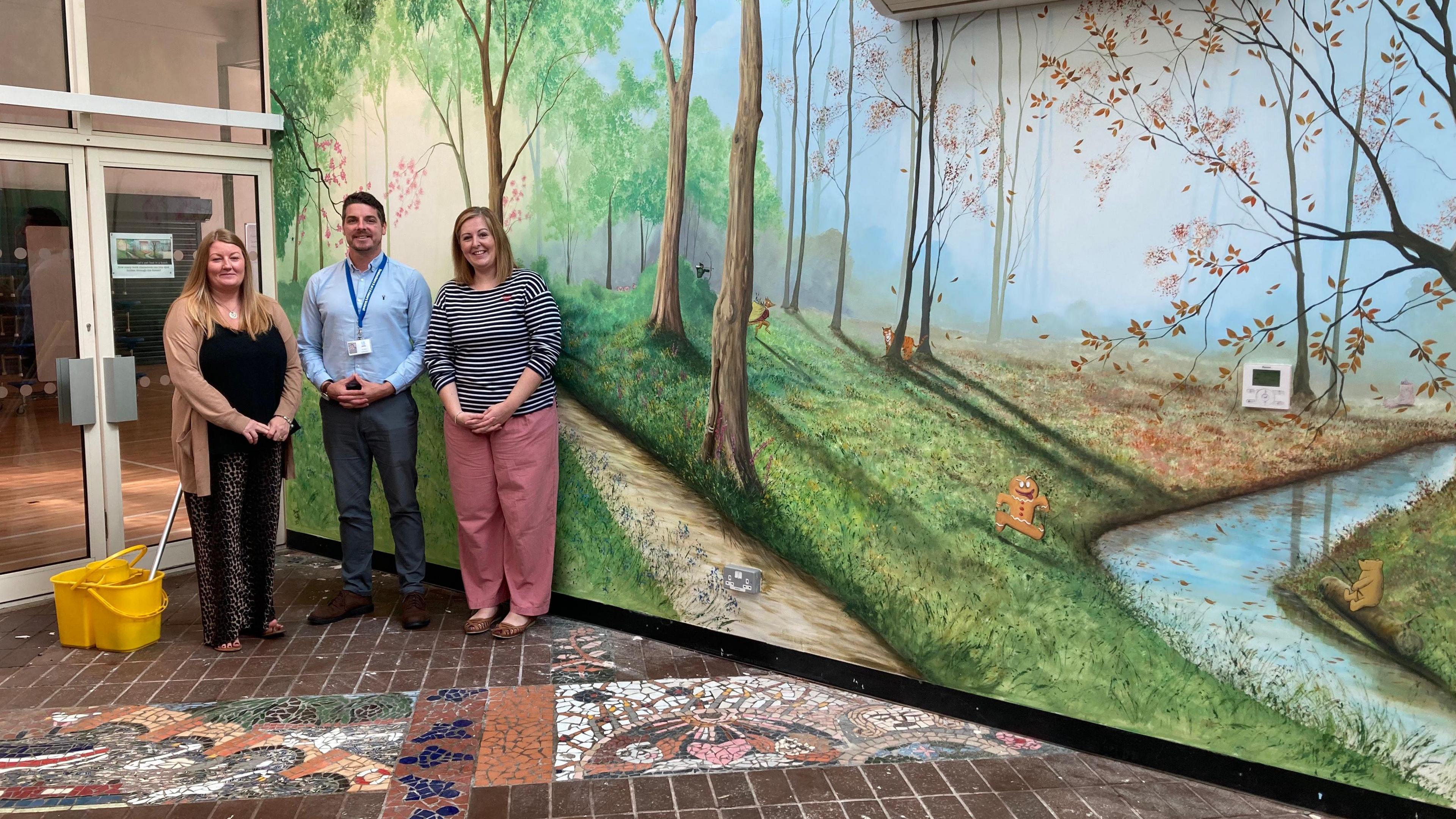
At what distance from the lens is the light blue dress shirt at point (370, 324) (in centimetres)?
451

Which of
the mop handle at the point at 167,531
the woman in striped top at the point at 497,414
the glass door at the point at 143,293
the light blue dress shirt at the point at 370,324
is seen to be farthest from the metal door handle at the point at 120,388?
the woman in striped top at the point at 497,414

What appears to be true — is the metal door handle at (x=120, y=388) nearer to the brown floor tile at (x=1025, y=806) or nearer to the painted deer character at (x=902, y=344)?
the painted deer character at (x=902, y=344)

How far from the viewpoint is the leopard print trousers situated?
166 inches

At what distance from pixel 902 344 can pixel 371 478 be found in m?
2.63

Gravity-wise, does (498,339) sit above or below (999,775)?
above

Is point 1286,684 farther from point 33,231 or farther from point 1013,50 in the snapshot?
point 33,231

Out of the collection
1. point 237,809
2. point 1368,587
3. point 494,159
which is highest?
point 494,159

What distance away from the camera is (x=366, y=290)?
4.53 metres

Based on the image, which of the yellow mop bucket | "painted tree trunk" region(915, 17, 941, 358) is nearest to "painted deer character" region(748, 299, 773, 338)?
"painted tree trunk" region(915, 17, 941, 358)

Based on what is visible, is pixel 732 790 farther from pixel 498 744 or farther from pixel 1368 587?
pixel 1368 587

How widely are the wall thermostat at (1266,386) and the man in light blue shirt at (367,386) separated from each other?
3.24 metres

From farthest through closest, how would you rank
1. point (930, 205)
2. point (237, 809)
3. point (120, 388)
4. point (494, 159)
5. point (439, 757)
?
point (120, 388), point (494, 159), point (930, 205), point (439, 757), point (237, 809)

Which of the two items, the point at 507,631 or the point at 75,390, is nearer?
the point at 507,631

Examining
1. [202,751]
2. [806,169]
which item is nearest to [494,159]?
[806,169]
